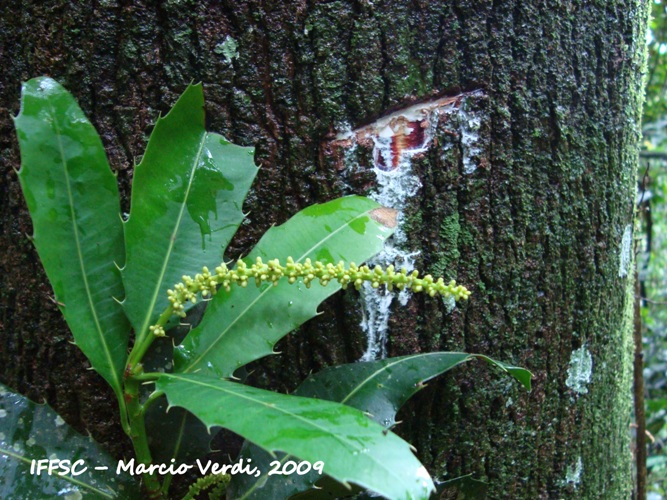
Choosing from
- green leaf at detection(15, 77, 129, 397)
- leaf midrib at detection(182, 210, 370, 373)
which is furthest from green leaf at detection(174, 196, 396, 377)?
green leaf at detection(15, 77, 129, 397)

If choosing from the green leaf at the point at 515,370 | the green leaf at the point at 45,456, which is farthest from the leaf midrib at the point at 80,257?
the green leaf at the point at 515,370

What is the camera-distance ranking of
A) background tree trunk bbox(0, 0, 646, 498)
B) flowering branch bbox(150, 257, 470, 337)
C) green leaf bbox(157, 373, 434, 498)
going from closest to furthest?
green leaf bbox(157, 373, 434, 498)
flowering branch bbox(150, 257, 470, 337)
background tree trunk bbox(0, 0, 646, 498)

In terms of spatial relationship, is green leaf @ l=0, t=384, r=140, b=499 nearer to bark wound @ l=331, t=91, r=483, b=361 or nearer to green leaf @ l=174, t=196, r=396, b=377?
green leaf @ l=174, t=196, r=396, b=377

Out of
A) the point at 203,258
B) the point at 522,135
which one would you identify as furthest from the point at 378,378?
the point at 522,135

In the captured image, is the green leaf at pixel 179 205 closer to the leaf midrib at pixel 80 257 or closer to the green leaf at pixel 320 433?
the leaf midrib at pixel 80 257

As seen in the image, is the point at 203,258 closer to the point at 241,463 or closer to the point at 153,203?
the point at 153,203

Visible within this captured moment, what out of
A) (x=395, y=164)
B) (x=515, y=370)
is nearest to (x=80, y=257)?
(x=395, y=164)

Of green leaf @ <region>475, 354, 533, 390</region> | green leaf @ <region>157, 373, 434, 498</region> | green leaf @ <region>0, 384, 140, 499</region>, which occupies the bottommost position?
green leaf @ <region>0, 384, 140, 499</region>
